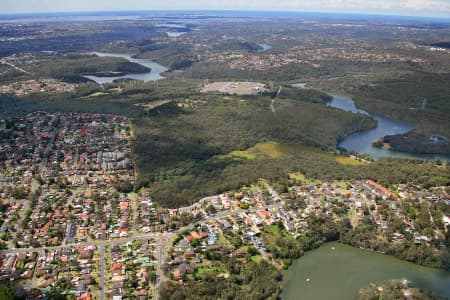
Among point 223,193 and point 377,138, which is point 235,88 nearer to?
point 377,138

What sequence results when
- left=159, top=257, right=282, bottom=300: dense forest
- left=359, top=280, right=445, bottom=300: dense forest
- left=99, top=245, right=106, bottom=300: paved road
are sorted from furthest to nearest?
left=359, top=280, right=445, bottom=300: dense forest → left=99, top=245, right=106, bottom=300: paved road → left=159, top=257, right=282, bottom=300: dense forest

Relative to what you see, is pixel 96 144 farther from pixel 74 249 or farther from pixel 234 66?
pixel 234 66

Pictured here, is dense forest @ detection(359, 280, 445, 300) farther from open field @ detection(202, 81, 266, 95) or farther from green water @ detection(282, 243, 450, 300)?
open field @ detection(202, 81, 266, 95)

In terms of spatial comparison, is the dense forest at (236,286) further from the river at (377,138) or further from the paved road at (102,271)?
the river at (377,138)

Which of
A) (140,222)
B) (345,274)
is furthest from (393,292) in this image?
(140,222)

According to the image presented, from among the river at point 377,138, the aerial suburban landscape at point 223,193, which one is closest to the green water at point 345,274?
the aerial suburban landscape at point 223,193

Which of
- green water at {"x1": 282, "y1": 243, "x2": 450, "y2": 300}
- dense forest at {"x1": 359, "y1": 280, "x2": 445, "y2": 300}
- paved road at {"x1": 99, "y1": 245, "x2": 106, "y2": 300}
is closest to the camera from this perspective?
paved road at {"x1": 99, "y1": 245, "x2": 106, "y2": 300}

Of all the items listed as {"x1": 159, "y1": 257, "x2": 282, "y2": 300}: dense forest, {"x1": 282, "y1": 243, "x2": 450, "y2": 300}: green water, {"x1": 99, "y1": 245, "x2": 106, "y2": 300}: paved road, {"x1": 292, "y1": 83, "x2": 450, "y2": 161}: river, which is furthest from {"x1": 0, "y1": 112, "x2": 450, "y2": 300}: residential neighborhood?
{"x1": 292, "y1": 83, "x2": 450, "y2": 161}: river
